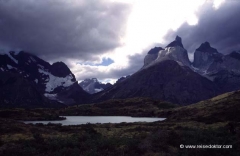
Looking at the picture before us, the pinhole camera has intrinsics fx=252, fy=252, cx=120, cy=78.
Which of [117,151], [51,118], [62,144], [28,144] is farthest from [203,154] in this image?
[51,118]

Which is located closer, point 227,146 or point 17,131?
point 227,146

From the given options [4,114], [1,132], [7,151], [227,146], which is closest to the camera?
[7,151]

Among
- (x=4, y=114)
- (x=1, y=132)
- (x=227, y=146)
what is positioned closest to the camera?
(x=227, y=146)

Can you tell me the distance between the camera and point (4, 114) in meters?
158

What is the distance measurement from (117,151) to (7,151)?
12.3 metres

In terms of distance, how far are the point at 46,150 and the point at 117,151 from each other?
898cm

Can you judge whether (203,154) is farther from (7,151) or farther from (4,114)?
(4,114)

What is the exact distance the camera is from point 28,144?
3309 centimetres

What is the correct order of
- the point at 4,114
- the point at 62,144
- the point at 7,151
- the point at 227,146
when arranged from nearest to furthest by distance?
1. the point at 7,151
2. the point at 227,146
3. the point at 62,144
4. the point at 4,114

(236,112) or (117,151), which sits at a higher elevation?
(236,112)

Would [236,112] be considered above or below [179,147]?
above

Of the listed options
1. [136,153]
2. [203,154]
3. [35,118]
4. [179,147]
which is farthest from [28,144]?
[35,118]

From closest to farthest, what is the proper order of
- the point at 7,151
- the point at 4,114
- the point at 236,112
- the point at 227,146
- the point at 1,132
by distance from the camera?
the point at 7,151, the point at 227,146, the point at 1,132, the point at 236,112, the point at 4,114

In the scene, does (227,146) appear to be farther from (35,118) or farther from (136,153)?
(35,118)
